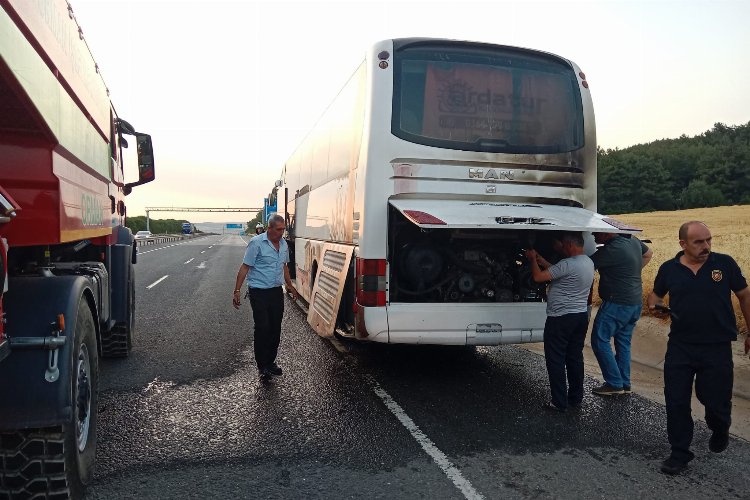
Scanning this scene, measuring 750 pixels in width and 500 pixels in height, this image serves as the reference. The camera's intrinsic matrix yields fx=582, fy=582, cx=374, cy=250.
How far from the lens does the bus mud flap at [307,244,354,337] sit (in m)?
5.99

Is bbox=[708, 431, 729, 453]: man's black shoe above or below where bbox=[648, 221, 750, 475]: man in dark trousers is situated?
below

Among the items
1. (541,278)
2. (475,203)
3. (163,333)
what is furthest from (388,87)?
(163,333)

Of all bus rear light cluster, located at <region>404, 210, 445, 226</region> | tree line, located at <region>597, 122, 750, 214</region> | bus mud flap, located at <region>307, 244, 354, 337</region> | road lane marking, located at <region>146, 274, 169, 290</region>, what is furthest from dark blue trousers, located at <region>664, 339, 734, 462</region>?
tree line, located at <region>597, 122, 750, 214</region>

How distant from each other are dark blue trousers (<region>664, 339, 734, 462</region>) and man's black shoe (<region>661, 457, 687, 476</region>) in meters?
0.03

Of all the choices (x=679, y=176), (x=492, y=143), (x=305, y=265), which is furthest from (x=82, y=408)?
(x=679, y=176)

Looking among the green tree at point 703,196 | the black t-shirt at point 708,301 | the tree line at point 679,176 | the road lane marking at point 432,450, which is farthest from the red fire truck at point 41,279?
the green tree at point 703,196

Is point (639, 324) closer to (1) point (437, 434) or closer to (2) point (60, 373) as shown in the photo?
(1) point (437, 434)

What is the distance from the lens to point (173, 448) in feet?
13.9

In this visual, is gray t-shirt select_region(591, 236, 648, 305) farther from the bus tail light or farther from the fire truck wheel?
the fire truck wheel

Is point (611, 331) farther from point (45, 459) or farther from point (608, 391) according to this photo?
point (45, 459)

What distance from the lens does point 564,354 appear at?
210 inches

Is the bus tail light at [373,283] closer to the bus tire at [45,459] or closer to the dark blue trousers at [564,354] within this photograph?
the dark blue trousers at [564,354]

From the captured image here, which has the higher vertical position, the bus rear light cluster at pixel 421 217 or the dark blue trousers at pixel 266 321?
the bus rear light cluster at pixel 421 217

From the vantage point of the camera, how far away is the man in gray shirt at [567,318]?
5.27 meters
